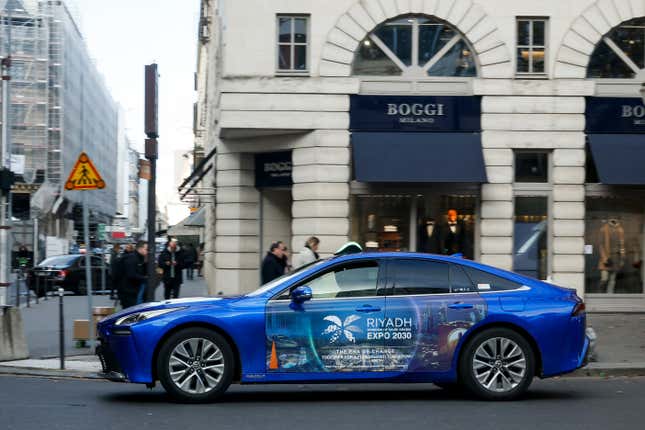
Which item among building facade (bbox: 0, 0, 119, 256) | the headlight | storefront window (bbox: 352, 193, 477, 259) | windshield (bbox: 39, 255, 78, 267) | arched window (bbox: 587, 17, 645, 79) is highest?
building facade (bbox: 0, 0, 119, 256)

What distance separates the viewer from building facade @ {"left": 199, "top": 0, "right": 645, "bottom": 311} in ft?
76.8

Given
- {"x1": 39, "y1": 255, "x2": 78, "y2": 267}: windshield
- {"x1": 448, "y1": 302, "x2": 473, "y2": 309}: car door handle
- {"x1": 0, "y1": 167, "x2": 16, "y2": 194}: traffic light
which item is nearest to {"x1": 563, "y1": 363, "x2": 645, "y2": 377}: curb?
{"x1": 448, "y1": 302, "x2": 473, "y2": 309}: car door handle

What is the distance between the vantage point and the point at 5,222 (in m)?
16.4

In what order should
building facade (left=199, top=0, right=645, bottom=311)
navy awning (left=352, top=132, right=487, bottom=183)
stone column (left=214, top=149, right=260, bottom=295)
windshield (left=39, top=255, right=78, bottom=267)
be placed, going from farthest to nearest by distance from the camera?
windshield (left=39, top=255, right=78, bottom=267), stone column (left=214, top=149, right=260, bottom=295), building facade (left=199, top=0, right=645, bottom=311), navy awning (left=352, top=132, right=487, bottom=183)

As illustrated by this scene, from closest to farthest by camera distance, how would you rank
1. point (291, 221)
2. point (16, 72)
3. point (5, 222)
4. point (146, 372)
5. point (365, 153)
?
point (146, 372) → point (5, 222) → point (365, 153) → point (291, 221) → point (16, 72)

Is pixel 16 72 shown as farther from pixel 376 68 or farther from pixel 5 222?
pixel 5 222

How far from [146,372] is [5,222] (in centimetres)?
676

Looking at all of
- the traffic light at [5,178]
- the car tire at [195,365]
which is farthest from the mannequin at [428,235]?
the car tire at [195,365]

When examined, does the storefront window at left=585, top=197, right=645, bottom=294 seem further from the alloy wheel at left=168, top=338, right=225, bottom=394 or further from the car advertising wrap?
the alloy wheel at left=168, top=338, right=225, bottom=394

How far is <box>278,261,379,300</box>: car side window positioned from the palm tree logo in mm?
253

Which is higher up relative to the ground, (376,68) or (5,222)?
(376,68)

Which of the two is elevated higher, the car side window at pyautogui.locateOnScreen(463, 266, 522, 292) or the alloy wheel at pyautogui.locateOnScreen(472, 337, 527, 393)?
the car side window at pyautogui.locateOnScreen(463, 266, 522, 292)

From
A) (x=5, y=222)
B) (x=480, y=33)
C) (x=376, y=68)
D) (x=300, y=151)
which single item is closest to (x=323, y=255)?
(x=300, y=151)

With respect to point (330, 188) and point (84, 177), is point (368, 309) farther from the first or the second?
point (330, 188)
